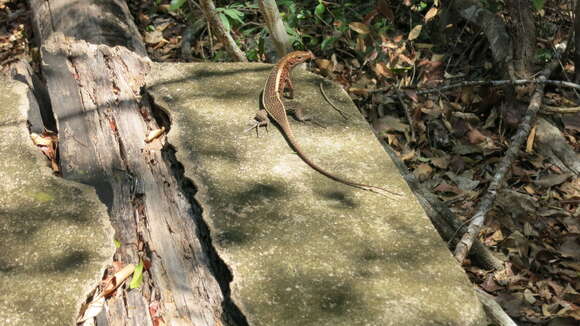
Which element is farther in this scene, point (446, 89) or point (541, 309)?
point (446, 89)

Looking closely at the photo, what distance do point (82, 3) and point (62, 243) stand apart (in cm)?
254

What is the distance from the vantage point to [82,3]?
4.46 meters

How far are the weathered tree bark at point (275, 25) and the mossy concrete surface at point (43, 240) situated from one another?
1922 mm

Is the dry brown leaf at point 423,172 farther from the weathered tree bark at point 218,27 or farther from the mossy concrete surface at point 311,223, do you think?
the weathered tree bark at point 218,27

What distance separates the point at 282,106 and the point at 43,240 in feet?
4.75

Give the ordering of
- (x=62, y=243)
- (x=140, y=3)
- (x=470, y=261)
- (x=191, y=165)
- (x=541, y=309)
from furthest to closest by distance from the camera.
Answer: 1. (x=140, y=3)
2. (x=470, y=261)
3. (x=541, y=309)
4. (x=191, y=165)
5. (x=62, y=243)

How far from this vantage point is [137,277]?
249 cm

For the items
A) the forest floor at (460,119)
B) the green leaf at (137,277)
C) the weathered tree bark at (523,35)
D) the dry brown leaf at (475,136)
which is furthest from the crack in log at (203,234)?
the weathered tree bark at (523,35)

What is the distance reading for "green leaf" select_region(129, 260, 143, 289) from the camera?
2449mm

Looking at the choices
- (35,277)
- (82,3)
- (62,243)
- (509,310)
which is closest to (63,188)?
(62,243)

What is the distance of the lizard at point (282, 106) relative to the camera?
295 cm

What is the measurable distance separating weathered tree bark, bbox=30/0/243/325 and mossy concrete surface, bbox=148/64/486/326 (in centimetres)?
12

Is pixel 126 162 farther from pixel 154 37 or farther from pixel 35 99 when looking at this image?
pixel 154 37

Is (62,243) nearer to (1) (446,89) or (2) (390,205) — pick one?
(2) (390,205)
